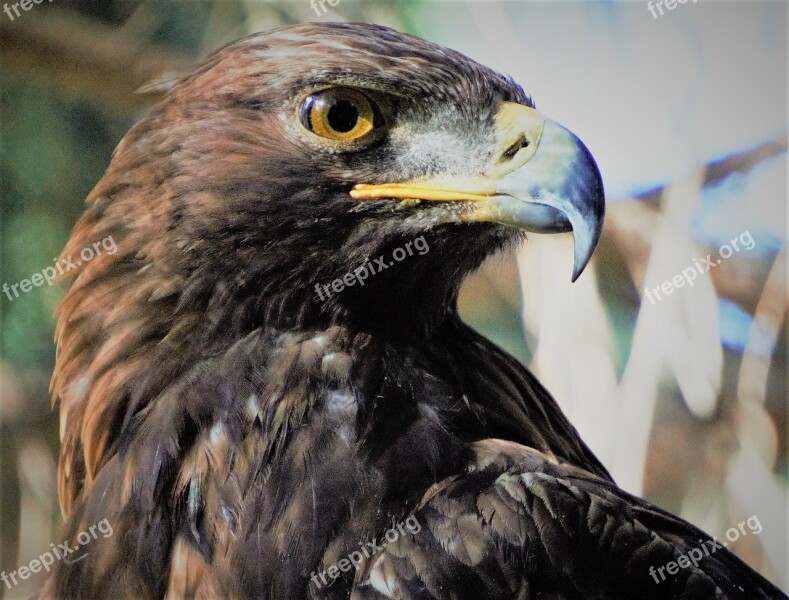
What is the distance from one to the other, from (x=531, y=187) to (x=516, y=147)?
0.06 m

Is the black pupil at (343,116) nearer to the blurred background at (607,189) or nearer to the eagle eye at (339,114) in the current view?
the eagle eye at (339,114)

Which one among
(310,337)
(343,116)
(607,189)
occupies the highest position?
(343,116)

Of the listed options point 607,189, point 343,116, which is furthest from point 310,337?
point 607,189

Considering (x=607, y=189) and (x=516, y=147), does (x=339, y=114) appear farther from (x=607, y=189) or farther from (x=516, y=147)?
(x=607, y=189)

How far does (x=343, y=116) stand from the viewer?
871 mm

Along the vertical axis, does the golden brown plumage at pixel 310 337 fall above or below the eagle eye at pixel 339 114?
below

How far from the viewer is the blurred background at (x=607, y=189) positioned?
1.56 meters

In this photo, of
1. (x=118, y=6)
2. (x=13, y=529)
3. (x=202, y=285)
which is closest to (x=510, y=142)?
(x=202, y=285)

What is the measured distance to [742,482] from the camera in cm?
164

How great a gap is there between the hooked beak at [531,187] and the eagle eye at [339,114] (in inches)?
2.6

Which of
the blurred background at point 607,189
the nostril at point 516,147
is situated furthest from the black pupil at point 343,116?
the blurred background at point 607,189

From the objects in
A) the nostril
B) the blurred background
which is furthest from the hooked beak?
the blurred background

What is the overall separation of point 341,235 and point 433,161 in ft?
0.47

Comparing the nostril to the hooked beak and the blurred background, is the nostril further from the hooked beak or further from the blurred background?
the blurred background
